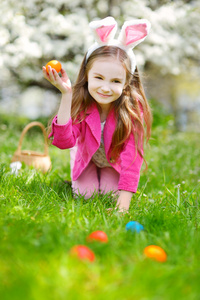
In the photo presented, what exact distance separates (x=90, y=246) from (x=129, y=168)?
3.16ft

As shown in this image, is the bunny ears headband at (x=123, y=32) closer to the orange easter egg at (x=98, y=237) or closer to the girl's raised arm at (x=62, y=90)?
the girl's raised arm at (x=62, y=90)

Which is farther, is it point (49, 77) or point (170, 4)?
point (170, 4)

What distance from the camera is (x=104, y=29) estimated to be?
2156 mm

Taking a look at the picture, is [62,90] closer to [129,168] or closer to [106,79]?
[106,79]

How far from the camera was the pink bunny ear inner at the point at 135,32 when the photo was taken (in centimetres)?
215

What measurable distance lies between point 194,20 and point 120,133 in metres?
4.16

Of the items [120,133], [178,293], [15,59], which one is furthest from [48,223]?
[15,59]

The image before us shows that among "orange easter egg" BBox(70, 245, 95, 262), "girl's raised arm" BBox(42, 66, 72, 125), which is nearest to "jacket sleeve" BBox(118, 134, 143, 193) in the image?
"girl's raised arm" BBox(42, 66, 72, 125)

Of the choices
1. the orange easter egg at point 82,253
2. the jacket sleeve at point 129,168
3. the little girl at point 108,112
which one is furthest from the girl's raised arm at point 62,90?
the orange easter egg at point 82,253

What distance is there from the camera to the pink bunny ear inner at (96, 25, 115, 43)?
2148 mm

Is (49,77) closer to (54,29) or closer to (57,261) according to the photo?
(57,261)

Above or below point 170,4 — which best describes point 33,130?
below

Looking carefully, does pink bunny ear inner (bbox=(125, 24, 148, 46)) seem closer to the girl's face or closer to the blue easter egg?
the girl's face

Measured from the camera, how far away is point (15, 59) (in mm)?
4816
